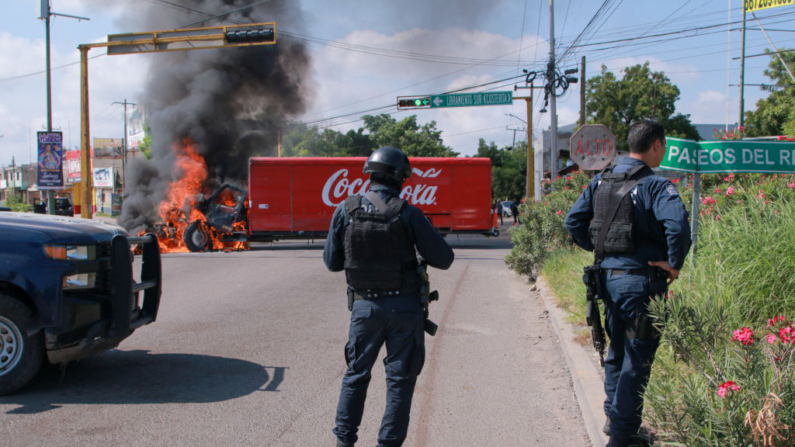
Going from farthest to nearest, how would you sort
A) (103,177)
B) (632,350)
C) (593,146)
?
(103,177), (593,146), (632,350)

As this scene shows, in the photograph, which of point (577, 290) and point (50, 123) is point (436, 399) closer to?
point (577, 290)

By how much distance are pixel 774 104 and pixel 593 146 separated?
34.0m

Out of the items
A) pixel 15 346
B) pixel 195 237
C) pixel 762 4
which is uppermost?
pixel 762 4

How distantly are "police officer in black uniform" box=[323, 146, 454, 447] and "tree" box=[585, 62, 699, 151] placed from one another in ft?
144

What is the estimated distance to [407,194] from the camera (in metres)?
20.4

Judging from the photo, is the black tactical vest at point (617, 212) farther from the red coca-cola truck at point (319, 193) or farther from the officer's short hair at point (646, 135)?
the red coca-cola truck at point (319, 193)

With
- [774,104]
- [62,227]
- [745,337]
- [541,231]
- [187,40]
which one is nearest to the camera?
[745,337]

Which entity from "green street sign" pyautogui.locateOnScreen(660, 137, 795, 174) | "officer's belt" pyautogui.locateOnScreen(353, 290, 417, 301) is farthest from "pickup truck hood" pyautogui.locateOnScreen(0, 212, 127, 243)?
"green street sign" pyautogui.locateOnScreen(660, 137, 795, 174)

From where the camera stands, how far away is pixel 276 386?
486 cm

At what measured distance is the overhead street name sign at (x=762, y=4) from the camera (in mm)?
18516

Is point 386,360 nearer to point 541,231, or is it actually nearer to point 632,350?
point 632,350

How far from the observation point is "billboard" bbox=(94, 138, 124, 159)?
67.8 meters

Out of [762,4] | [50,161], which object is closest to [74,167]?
[50,161]

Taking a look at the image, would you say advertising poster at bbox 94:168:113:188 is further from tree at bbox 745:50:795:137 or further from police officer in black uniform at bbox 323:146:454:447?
police officer in black uniform at bbox 323:146:454:447
